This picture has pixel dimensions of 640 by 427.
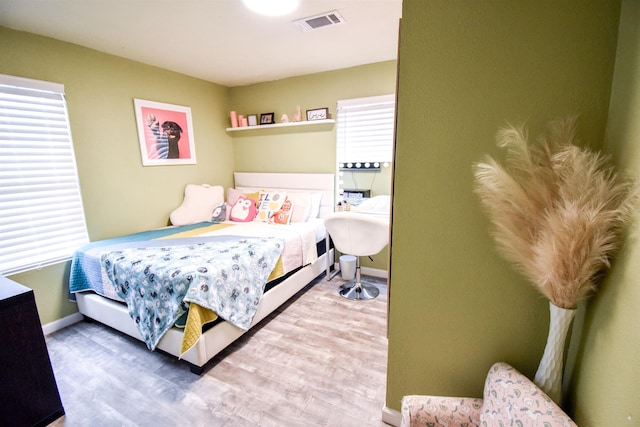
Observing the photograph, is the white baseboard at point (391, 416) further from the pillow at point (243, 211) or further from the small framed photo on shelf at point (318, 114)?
the small framed photo on shelf at point (318, 114)

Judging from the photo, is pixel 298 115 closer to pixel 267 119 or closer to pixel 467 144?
pixel 267 119

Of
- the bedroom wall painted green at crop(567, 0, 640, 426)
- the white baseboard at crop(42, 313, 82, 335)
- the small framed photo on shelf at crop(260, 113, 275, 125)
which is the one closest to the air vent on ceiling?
the small framed photo on shelf at crop(260, 113, 275, 125)

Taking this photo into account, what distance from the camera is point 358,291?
293cm

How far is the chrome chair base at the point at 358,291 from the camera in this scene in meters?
2.86

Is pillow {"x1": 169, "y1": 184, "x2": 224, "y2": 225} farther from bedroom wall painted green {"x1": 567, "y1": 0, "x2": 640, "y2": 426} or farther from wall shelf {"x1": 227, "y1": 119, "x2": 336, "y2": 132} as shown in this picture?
bedroom wall painted green {"x1": 567, "y1": 0, "x2": 640, "y2": 426}

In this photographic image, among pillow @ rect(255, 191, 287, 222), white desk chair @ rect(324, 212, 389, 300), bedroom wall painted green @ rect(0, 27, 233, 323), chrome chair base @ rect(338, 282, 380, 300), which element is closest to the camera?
bedroom wall painted green @ rect(0, 27, 233, 323)

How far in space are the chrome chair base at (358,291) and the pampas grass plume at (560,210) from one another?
2028 mm

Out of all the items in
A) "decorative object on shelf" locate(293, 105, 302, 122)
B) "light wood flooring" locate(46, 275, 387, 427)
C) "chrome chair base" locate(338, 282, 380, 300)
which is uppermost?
"decorative object on shelf" locate(293, 105, 302, 122)

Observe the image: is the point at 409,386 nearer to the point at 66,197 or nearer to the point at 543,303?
the point at 543,303

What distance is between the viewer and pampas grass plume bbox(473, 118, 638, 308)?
76 centimetres

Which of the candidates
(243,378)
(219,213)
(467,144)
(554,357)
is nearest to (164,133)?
(219,213)

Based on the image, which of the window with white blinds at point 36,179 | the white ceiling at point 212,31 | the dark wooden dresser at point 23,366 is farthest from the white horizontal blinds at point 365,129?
the dark wooden dresser at point 23,366

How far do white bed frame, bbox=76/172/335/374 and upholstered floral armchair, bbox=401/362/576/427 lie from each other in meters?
1.32

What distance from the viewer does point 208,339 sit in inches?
73.1
